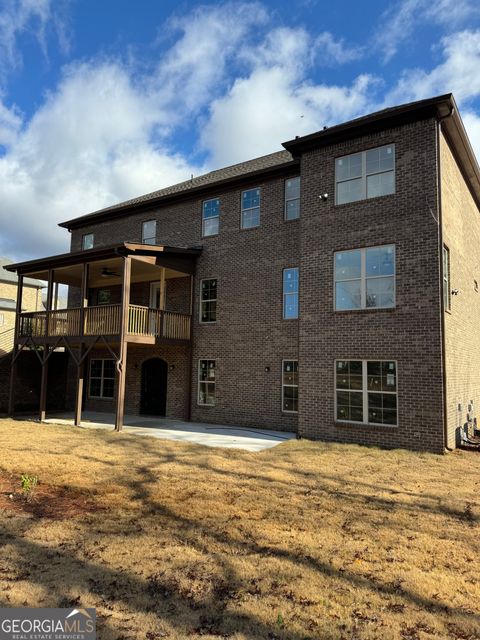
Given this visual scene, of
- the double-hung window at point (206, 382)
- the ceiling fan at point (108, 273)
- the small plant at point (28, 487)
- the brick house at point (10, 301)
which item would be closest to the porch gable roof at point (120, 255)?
the ceiling fan at point (108, 273)

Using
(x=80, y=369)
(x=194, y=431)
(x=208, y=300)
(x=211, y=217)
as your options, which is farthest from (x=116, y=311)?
(x=211, y=217)

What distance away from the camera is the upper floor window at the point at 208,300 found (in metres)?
16.2

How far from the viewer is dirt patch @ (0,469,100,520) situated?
598 cm

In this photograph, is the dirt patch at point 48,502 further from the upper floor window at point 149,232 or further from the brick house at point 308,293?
the upper floor window at point 149,232

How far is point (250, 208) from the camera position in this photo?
1567cm

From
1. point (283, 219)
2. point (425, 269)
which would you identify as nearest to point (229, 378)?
point (283, 219)

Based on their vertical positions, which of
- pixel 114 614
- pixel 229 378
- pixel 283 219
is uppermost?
pixel 283 219

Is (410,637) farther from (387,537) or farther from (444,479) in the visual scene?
(444,479)

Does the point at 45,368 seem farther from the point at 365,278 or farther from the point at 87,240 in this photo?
the point at 365,278

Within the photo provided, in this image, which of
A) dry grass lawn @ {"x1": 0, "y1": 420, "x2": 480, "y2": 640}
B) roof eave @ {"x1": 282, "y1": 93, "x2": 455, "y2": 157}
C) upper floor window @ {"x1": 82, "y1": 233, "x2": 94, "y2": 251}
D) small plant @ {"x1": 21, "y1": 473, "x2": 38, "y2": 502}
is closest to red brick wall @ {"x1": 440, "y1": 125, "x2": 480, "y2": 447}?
roof eave @ {"x1": 282, "y1": 93, "x2": 455, "y2": 157}

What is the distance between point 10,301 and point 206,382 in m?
25.3

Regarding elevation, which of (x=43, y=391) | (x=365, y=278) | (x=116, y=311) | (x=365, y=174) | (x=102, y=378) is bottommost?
(x=43, y=391)

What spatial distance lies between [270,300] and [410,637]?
38.7 feet

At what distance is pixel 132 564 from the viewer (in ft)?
14.6
